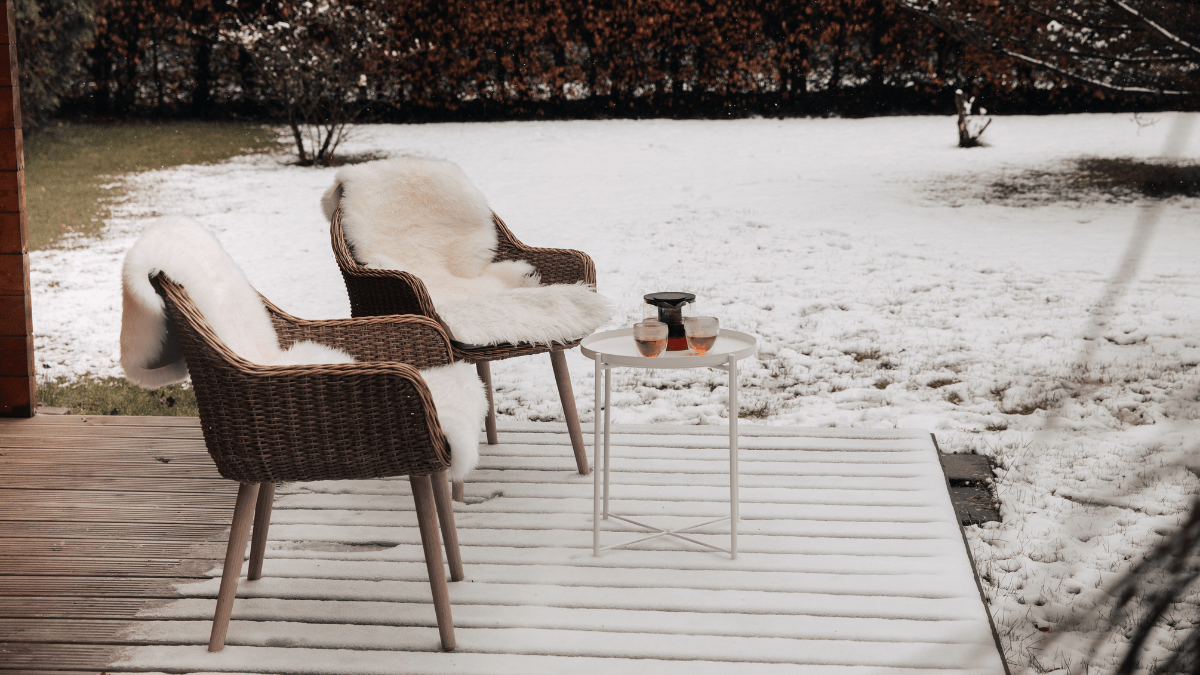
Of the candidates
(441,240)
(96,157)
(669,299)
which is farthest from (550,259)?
(96,157)

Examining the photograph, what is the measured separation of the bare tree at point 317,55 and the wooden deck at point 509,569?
486cm

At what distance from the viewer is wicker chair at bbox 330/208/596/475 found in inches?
91.9

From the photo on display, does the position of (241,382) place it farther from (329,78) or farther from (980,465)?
(329,78)

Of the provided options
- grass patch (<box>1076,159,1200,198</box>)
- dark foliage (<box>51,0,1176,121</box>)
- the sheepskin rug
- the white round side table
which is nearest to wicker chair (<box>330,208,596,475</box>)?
the white round side table

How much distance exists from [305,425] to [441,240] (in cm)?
127

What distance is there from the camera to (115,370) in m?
3.55

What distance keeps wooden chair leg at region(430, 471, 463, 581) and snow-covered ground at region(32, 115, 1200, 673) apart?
96 cm

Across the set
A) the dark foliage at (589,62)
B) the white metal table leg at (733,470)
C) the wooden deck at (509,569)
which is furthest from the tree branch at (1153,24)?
the dark foliage at (589,62)

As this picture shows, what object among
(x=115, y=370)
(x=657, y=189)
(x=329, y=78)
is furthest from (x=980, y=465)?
(x=329, y=78)

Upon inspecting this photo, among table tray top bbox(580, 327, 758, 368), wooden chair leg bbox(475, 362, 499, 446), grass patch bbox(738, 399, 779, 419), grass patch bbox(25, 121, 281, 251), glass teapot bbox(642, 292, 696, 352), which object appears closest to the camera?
table tray top bbox(580, 327, 758, 368)

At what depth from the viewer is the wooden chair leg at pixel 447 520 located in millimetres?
1795

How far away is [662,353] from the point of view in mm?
2025

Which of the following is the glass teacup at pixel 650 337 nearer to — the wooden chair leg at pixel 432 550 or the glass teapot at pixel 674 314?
the glass teapot at pixel 674 314

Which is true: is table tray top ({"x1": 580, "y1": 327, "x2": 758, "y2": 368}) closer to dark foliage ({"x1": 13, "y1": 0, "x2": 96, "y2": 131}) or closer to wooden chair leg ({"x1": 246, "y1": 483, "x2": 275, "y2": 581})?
wooden chair leg ({"x1": 246, "y1": 483, "x2": 275, "y2": 581})
